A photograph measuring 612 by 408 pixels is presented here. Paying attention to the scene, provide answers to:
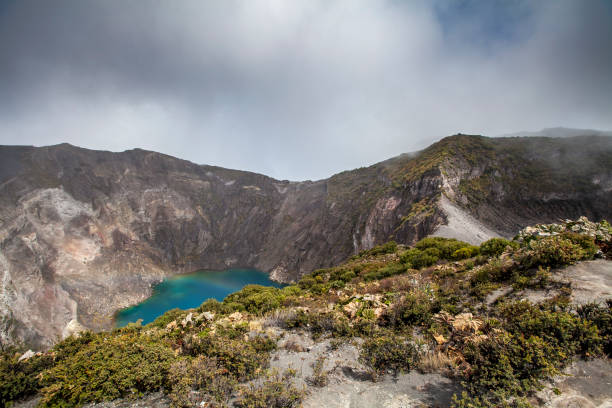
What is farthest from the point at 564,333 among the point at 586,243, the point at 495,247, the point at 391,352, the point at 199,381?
the point at 495,247

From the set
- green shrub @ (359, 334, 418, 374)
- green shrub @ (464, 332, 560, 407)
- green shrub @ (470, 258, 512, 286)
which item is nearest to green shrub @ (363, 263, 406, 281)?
green shrub @ (470, 258, 512, 286)

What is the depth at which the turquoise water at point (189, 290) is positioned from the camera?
46688mm

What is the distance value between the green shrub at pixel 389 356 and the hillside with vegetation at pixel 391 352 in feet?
0.08

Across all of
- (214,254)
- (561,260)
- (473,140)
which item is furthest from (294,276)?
(561,260)

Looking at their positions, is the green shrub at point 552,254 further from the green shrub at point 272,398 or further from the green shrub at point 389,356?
the green shrub at point 272,398

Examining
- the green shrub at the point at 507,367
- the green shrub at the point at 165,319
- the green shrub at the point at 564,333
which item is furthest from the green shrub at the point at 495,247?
the green shrub at the point at 165,319

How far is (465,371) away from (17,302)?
51.4 metres

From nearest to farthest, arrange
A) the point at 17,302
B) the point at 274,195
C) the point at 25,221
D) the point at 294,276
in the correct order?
the point at 17,302 < the point at 25,221 < the point at 294,276 < the point at 274,195

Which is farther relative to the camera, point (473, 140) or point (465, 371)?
point (473, 140)

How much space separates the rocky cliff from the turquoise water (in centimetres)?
318

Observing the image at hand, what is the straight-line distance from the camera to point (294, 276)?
64125mm

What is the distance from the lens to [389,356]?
5578 mm

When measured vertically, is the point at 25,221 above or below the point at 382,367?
above

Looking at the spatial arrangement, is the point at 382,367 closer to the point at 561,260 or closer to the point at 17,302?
the point at 561,260
